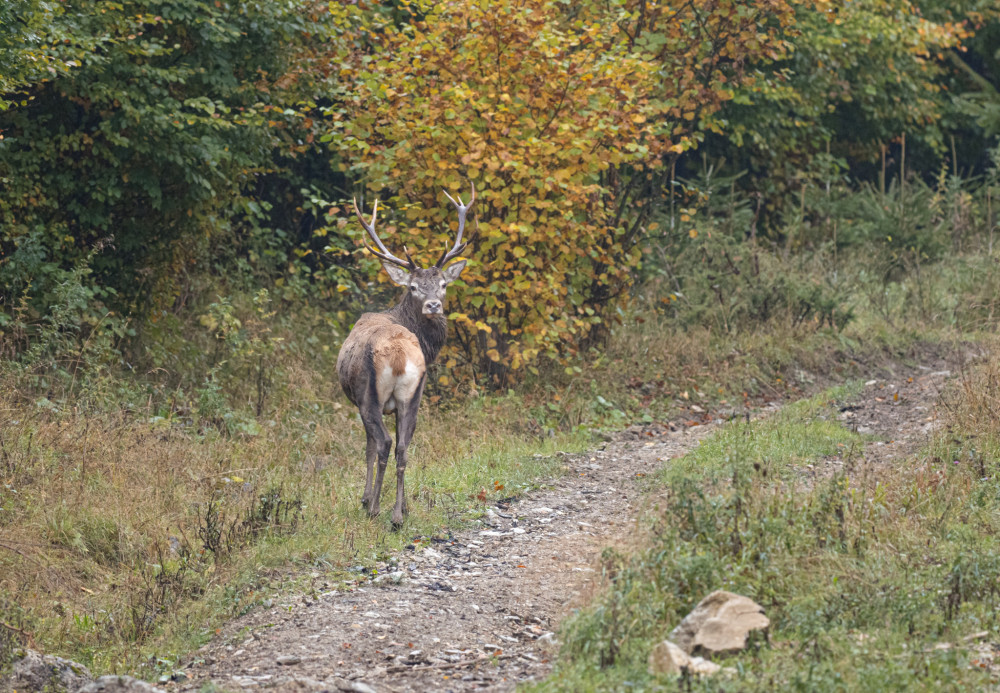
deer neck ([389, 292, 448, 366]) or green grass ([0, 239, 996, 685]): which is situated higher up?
deer neck ([389, 292, 448, 366])

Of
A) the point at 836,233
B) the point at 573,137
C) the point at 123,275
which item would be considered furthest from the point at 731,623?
the point at 836,233

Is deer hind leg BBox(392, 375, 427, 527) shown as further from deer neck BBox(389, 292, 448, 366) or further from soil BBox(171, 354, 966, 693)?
deer neck BBox(389, 292, 448, 366)

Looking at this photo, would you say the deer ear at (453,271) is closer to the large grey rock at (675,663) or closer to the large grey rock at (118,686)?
the large grey rock at (118,686)

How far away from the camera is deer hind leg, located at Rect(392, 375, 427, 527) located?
783 cm

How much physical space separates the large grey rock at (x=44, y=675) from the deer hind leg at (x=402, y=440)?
2.67 m

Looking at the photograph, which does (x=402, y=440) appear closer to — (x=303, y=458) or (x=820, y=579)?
(x=303, y=458)

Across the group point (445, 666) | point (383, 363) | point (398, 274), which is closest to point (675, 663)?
point (445, 666)

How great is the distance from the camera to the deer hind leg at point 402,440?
308 inches

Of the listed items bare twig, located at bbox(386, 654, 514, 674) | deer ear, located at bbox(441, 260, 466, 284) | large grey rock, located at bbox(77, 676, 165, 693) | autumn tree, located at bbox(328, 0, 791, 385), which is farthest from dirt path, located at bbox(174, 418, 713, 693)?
autumn tree, located at bbox(328, 0, 791, 385)

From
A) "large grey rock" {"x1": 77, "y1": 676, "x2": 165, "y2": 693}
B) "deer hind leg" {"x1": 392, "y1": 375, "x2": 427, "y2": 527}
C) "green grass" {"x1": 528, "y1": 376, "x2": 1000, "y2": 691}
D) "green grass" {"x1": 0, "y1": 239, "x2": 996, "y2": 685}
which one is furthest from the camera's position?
"deer hind leg" {"x1": 392, "y1": 375, "x2": 427, "y2": 527}

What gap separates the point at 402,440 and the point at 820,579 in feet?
11.1

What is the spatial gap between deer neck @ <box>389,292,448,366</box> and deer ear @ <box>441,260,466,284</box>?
0.36 meters

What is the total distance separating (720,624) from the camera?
516 centimetres

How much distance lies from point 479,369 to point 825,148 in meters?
11.3
